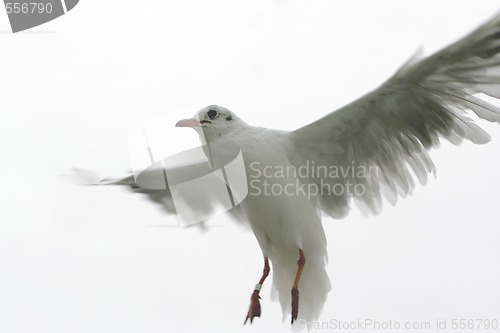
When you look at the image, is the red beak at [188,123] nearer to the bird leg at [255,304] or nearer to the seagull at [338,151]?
the seagull at [338,151]

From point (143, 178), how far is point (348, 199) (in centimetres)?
211

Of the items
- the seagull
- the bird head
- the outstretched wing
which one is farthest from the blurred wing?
the outstretched wing

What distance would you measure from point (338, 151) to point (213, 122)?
1.19 metres

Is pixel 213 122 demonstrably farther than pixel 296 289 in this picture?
Yes

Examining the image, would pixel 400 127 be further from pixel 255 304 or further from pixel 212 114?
pixel 255 304

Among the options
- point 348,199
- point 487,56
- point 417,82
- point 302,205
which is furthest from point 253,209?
point 487,56

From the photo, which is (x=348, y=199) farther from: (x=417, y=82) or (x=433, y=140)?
(x=417, y=82)

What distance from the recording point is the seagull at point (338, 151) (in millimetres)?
7789

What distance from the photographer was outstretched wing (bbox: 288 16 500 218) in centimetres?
764

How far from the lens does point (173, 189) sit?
9.80 metres

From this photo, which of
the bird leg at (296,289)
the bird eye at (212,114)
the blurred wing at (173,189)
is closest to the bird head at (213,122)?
the bird eye at (212,114)

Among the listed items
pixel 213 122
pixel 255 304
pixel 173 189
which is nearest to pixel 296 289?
pixel 255 304

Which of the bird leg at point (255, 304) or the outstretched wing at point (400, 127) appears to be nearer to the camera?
the outstretched wing at point (400, 127)

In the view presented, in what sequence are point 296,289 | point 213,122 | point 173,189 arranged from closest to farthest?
point 296,289 → point 213,122 → point 173,189
